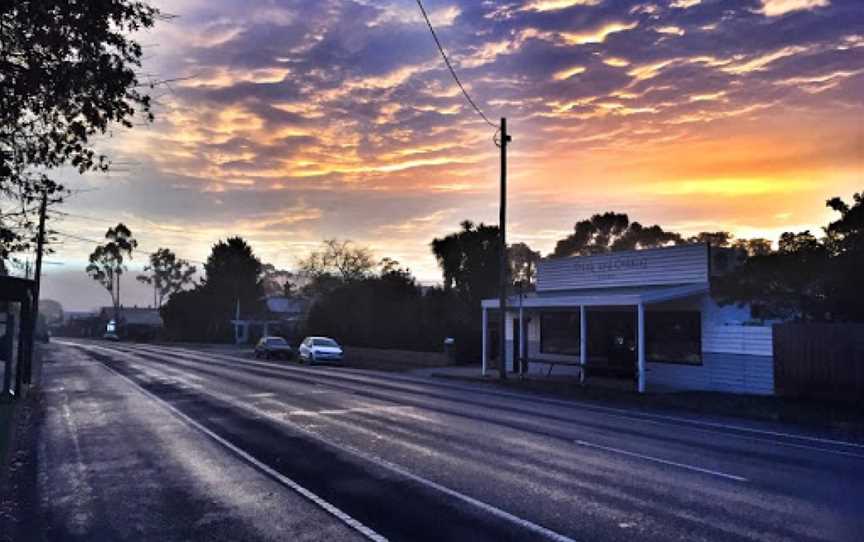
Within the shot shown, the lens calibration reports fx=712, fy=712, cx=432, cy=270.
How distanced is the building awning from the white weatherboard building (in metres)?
0.04

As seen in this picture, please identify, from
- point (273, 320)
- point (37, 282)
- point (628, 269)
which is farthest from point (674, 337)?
point (273, 320)

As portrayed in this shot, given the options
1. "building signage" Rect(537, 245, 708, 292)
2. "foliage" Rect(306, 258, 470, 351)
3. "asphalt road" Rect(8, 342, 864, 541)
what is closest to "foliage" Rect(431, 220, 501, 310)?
"foliage" Rect(306, 258, 470, 351)

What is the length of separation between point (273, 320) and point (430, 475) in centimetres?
8185

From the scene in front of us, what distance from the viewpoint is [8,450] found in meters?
11.3

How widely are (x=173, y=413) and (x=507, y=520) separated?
36.0 ft

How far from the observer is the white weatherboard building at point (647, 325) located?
70.7ft

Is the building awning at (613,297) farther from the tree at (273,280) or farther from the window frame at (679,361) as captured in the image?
the tree at (273,280)

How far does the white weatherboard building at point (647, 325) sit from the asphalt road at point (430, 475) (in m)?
5.46

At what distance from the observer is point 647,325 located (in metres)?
25.2

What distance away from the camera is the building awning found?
22188mm

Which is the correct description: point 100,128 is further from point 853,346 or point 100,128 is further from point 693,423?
point 853,346

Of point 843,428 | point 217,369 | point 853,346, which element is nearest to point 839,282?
point 853,346

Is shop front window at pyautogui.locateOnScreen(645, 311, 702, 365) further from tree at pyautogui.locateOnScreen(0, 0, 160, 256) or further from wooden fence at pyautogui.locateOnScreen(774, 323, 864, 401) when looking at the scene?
tree at pyautogui.locateOnScreen(0, 0, 160, 256)

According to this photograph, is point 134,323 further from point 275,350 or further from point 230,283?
point 275,350
